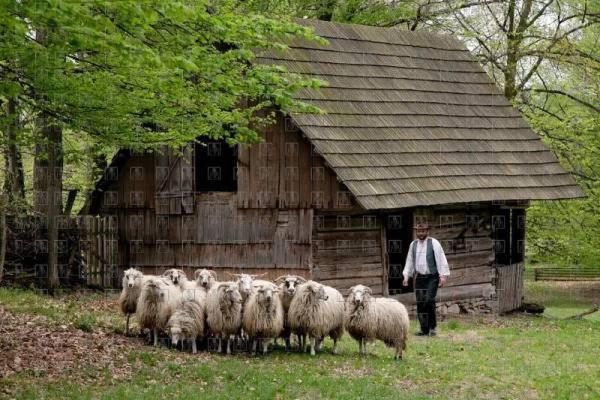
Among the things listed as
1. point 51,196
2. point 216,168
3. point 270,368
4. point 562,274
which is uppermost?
point 216,168

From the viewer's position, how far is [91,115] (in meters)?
11.2

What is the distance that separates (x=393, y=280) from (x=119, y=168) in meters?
7.19

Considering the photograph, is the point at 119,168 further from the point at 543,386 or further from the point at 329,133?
the point at 543,386

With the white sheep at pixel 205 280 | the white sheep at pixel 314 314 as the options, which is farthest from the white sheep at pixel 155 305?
the white sheep at pixel 314 314

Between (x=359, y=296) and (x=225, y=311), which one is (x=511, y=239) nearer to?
(x=359, y=296)

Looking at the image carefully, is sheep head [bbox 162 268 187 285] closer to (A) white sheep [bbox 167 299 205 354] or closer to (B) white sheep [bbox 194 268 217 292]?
(B) white sheep [bbox 194 268 217 292]

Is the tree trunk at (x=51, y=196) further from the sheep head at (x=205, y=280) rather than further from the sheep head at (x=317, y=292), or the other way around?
the sheep head at (x=317, y=292)

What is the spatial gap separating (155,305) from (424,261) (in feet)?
17.5

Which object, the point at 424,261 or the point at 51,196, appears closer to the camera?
the point at 424,261

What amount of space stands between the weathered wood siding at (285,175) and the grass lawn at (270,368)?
10.8 ft

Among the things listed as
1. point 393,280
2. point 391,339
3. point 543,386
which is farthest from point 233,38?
point 393,280

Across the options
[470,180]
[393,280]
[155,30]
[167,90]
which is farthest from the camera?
[393,280]

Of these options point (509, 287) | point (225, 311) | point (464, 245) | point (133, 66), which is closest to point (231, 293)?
point (225, 311)

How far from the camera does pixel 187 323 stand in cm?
1264
